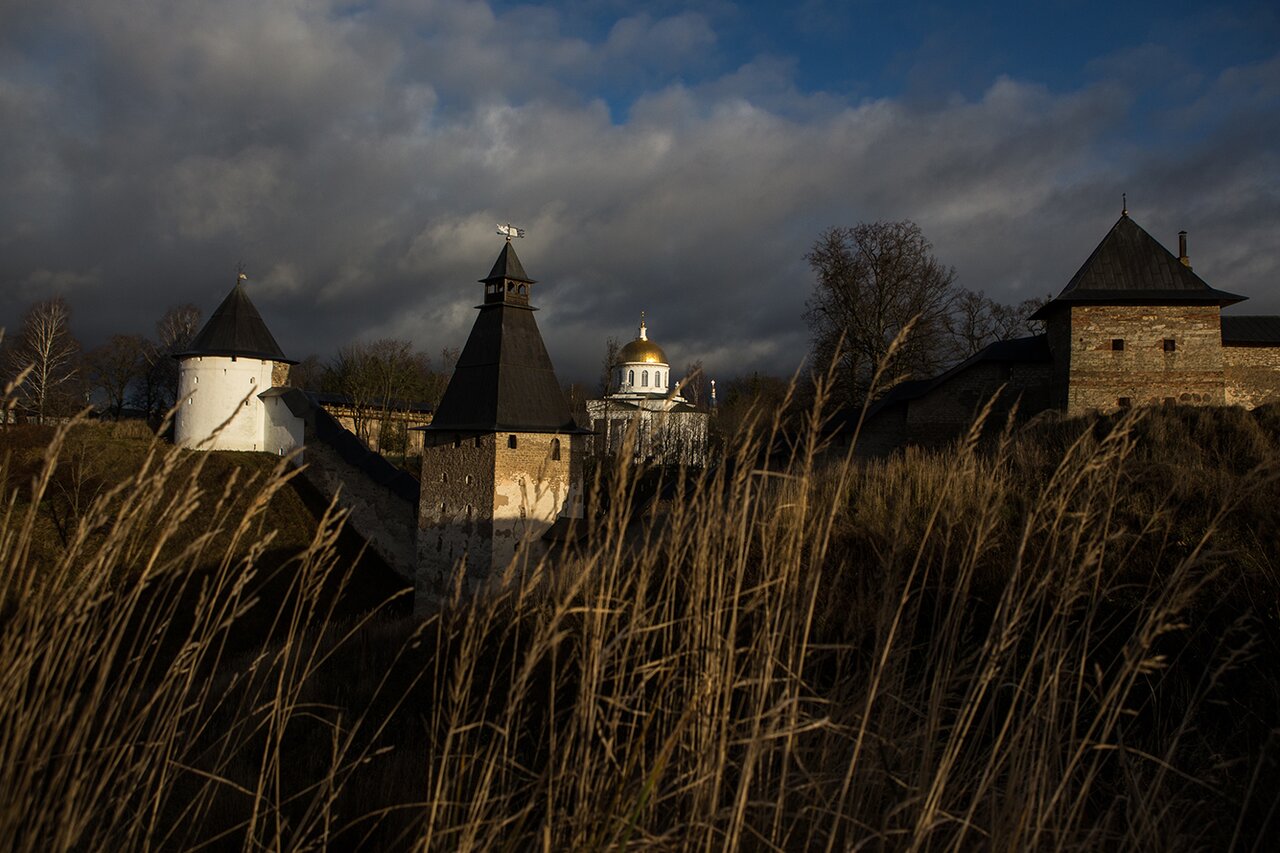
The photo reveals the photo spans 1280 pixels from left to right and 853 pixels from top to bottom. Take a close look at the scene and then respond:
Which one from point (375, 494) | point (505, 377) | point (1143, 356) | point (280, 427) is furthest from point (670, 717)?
point (280, 427)

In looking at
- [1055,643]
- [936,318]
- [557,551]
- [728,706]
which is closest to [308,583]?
[728,706]

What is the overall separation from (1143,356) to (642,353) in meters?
33.5

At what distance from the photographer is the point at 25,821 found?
1665mm

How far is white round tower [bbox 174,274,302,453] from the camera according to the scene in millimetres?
23109

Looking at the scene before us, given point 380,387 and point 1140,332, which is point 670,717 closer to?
point 1140,332

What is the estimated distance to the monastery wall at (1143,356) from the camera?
17.1 meters

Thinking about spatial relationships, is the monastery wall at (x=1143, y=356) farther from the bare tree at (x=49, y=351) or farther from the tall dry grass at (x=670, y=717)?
the bare tree at (x=49, y=351)

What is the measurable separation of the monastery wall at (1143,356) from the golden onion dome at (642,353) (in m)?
32.6

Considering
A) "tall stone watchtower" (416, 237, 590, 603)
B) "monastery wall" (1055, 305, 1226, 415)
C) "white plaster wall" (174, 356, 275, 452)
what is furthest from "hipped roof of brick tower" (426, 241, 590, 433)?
"monastery wall" (1055, 305, 1226, 415)

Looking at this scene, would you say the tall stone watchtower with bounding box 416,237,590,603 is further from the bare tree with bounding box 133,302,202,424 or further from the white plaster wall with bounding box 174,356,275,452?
the bare tree with bounding box 133,302,202,424

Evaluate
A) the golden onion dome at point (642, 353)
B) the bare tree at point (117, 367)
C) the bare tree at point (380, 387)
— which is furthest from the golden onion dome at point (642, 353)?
the bare tree at point (117, 367)

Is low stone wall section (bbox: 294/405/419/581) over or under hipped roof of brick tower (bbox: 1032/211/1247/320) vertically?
under

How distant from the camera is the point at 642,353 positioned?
49062 mm

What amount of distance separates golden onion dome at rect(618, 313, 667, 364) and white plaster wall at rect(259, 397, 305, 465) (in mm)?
27730
